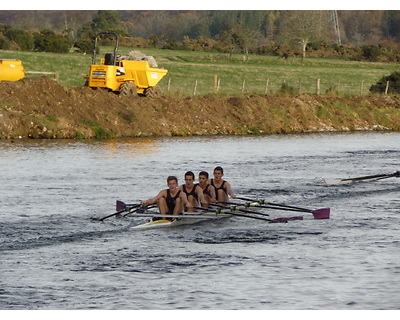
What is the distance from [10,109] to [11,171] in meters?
14.4

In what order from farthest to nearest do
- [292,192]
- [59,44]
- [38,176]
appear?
[59,44] < [38,176] < [292,192]

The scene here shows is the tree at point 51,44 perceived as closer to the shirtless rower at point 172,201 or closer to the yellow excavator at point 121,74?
the yellow excavator at point 121,74

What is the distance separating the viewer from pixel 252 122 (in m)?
56.5

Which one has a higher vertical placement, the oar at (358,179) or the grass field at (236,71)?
the grass field at (236,71)

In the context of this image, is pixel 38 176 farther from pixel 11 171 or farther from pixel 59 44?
pixel 59 44

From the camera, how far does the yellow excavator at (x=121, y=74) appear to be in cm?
5009

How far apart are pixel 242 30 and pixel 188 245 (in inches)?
3904

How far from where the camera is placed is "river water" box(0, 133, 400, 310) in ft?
51.2

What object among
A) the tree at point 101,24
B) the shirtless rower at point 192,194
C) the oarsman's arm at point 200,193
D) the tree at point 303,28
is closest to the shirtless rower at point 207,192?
the oarsman's arm at point 200,193

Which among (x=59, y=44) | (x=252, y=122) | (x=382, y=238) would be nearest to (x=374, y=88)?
(x=252, y=122)

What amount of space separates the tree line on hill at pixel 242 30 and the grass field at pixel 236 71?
19.8 feet

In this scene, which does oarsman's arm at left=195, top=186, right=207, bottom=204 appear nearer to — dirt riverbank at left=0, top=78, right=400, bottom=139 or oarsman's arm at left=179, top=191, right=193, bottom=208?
oarsman's arm at left=179, top=191, right=193, bottom=208

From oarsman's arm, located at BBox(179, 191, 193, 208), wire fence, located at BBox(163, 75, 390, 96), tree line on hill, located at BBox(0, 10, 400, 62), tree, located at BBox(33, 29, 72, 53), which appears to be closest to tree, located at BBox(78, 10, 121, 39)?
tree line on hill, located at BBox(0, 10, 400, 62)

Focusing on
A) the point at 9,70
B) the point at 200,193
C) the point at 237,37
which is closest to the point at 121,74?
the point at 9,70
